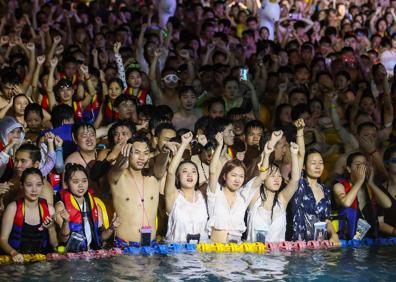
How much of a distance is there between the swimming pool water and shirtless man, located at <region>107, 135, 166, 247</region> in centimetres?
43

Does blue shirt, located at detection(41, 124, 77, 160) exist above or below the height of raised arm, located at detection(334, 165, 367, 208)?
above

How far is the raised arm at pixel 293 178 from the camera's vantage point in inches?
319

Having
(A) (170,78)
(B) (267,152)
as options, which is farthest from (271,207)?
(A) (170,78)

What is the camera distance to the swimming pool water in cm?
673

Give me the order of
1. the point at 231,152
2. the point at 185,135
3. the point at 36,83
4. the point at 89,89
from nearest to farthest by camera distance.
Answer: the point at 185,135
the point at 231,152
the point at 89,89
the point at 36,83

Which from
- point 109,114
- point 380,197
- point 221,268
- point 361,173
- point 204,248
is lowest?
point 221,268

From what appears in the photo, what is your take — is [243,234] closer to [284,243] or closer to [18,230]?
[284,243]

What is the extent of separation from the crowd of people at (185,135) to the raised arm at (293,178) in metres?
0.01

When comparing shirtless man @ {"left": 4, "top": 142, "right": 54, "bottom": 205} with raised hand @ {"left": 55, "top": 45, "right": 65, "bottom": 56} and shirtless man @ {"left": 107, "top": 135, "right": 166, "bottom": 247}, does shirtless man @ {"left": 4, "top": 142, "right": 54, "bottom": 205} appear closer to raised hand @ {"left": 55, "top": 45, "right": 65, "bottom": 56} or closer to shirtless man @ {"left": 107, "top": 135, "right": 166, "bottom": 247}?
shirtless man @ {"left": 107, "top": 135, "right": 166, "bottom": 247}

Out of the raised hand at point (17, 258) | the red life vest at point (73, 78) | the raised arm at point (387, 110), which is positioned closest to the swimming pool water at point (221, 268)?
the raised hand at point (17, 258)

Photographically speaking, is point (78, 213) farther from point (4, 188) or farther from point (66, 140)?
point (66, 140)

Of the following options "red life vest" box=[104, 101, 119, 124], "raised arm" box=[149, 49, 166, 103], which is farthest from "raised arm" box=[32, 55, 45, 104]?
"raised arm" box=[149, 49, 166, 103]

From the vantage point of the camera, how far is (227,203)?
26.9ft

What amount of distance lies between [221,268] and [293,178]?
150 centimetres
